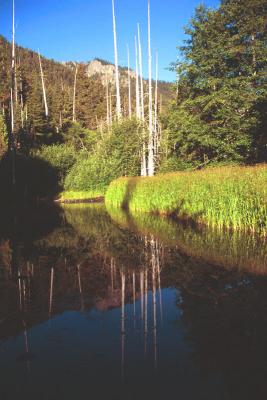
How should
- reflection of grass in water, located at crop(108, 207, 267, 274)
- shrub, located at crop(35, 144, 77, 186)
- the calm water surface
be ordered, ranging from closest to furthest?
the calm water surface → reflection of grass in water, located at crop(108, 207, 267, 274) → shrub, located at crop(35, 144, 77, 186)

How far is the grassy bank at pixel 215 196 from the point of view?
10594mm

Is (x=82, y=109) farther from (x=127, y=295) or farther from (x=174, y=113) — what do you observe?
(x=127, y=295)

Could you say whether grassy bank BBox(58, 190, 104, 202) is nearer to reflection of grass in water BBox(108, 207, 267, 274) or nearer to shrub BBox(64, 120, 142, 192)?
shrub BBox(64, 120, 142, 192)

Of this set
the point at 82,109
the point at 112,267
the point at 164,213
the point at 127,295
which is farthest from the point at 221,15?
the point at 82,109

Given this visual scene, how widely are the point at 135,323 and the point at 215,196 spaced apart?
817cm

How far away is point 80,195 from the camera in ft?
102

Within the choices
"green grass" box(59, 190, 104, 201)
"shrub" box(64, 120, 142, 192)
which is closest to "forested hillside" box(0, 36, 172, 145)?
"shrub" box(64, 120, 142, 192)

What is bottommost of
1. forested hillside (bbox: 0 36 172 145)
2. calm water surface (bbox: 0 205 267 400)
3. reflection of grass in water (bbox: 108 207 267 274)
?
calm water surface (bbox: 0 205 267 400)

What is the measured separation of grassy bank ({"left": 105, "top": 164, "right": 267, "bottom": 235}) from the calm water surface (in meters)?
1.85

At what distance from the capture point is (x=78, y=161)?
111 ft

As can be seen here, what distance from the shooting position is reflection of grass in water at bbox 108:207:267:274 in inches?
294

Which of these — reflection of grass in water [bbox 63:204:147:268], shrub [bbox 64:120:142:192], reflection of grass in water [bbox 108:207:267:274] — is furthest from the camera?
shrub [bbox 64:120:142:192]

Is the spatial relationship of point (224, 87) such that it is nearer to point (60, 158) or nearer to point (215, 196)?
point (215, 196)

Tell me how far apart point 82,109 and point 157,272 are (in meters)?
50.1
